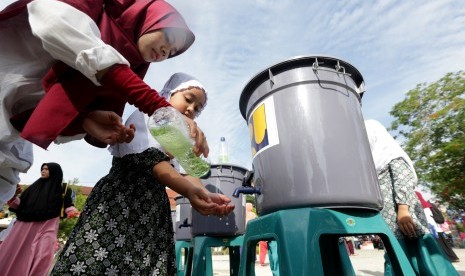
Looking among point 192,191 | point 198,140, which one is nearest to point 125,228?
point 192,191

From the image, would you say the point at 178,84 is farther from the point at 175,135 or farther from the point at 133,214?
the point at 133,214

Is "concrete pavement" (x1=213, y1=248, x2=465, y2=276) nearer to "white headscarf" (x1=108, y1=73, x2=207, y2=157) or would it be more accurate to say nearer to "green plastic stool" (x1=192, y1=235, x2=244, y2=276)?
"green plastic stool" (x1=192, y1=235, x2=244, y2=276)

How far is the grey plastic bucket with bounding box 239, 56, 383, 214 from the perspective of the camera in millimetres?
1307

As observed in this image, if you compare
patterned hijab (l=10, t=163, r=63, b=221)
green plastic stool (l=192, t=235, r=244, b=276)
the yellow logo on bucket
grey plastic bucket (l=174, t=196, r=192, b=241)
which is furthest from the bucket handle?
patterned hijab (l=10, t=163, r=63, b=221)

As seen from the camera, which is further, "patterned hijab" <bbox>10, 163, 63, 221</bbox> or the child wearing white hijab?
"patterned hijab" <bbox>10, 163, 63, 221</bbox>

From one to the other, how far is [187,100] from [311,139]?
631 mm

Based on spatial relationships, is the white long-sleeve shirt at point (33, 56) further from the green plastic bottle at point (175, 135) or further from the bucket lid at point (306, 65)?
the bucket lid at point (306, 65)

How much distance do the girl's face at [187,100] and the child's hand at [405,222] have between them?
1.60m

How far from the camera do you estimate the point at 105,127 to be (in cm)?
90

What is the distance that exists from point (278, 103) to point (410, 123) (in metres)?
11.6

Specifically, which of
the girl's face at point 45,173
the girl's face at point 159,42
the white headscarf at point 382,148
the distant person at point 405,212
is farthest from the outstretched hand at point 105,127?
the girl's face at point 45,173

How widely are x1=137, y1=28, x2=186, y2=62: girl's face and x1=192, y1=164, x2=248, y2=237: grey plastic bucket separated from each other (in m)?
2.00

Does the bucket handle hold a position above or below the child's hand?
above

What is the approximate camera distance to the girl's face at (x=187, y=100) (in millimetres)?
1415
